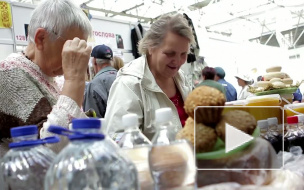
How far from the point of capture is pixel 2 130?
1106 millimetres

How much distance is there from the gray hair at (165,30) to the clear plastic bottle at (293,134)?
0.83m

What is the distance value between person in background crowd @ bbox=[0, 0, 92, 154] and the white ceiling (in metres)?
4.37

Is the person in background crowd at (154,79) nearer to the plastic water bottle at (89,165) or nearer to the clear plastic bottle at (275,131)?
the clear plastic bottle at (275,131)

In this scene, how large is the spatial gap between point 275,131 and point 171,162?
0.25 meters

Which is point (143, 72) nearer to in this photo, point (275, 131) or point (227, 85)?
point (227, 85)

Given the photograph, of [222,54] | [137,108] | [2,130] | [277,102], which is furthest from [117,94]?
[222,54]

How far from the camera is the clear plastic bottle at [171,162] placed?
0.54 meters

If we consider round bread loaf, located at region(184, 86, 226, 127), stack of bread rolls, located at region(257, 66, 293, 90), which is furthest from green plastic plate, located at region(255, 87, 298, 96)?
round bread loaf, located at region(184, 86, 226, 127)

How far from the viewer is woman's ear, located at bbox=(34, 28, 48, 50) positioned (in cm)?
120

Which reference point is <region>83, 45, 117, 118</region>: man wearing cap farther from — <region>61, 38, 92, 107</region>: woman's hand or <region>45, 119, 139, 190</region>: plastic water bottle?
<region>45, 119, 139, 190</region>: plastic water bottle

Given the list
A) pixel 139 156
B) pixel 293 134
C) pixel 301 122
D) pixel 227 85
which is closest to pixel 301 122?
pixel 301 122

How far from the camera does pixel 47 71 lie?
1.28 meters

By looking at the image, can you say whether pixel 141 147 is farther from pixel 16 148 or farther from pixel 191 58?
pixel 191 58

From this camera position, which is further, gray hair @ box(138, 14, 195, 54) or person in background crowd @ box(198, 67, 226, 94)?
gray hair @ box(138, 14, 195, 54)
